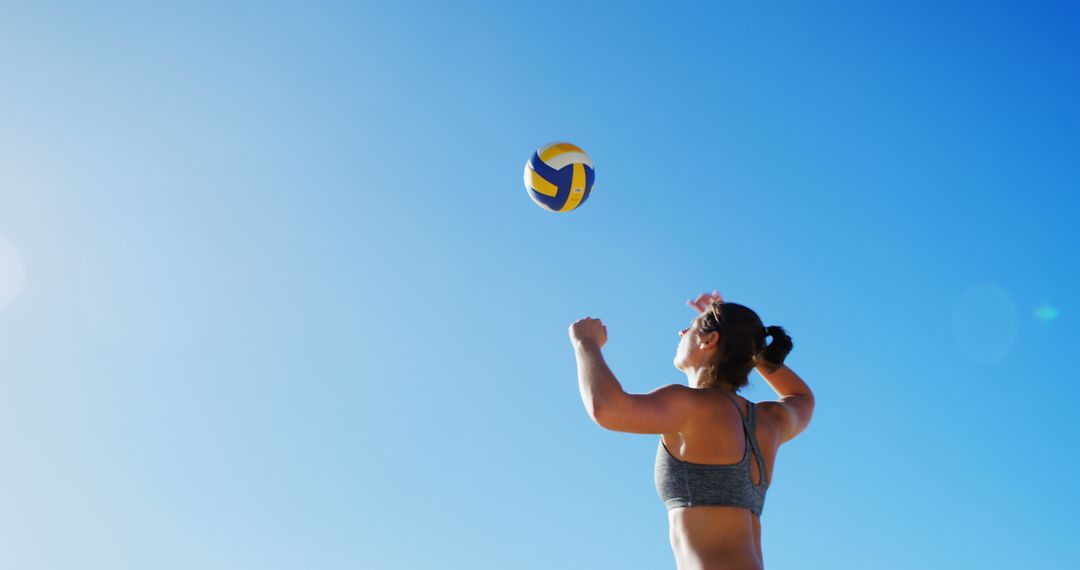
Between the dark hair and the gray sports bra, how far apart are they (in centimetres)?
36

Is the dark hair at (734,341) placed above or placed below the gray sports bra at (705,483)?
above

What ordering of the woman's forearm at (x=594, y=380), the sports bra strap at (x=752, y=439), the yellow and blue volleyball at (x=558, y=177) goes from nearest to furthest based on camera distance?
1. the woman's forearm at (x=594, y=380)
2. the sports bra strap at (x=752, y=439)
3. the yellow and blue volleyball at (x=558, y=177)

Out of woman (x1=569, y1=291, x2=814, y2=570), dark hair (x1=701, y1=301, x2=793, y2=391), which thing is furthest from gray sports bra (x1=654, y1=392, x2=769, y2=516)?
dark hair (x1=701, y1=301, x2=793, y2=391)

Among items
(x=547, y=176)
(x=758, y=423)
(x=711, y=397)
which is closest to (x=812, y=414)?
(x=758, y=423)

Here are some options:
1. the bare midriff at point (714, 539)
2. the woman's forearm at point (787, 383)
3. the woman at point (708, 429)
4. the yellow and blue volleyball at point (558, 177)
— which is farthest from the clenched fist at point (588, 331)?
the yellow and blue volleyball at point (558, 177)

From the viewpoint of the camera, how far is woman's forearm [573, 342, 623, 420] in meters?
3.23

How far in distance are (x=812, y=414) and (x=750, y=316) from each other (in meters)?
0.88

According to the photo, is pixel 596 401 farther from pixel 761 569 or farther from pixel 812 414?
pixel 812 414

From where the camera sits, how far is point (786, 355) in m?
4.18

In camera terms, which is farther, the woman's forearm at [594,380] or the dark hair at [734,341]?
the dark hair at [734,341]

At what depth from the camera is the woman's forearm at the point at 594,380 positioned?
3234 mm

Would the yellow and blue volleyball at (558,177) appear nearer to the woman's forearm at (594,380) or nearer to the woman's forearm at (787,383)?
the woman's forearm at (787,383)

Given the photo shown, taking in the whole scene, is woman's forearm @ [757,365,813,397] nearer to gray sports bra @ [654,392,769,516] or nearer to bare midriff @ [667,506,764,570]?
gray sports bra @ [654,392,769,516]

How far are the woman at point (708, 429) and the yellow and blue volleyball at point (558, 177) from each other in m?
4.15
